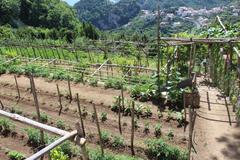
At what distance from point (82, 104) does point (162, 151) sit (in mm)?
4208

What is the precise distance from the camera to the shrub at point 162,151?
8602 millimetres

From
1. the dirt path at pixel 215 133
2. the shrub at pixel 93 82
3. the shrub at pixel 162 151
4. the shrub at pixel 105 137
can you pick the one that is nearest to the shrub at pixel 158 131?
the shrub at pixel 162 151

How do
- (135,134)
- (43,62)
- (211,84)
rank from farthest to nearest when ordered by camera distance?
(43,62)
(211,84)
(135,134)

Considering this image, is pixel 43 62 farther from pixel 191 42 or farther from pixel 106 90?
pixel 191 42

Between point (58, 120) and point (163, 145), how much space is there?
3.75 meters

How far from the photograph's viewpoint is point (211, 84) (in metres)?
12.7

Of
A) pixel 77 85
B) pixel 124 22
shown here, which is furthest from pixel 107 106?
pixel 124 22

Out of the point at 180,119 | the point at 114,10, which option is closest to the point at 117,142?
the point at 180,119

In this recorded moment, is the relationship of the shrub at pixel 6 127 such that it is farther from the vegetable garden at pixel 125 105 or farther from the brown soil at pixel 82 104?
the brown soil at pixel 82 104

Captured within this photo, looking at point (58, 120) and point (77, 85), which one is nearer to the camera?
point (58, 120)

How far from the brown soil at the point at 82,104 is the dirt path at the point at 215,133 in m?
0.52

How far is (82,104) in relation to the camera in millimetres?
12125

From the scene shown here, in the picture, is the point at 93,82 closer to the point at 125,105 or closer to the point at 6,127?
the point at 125,105

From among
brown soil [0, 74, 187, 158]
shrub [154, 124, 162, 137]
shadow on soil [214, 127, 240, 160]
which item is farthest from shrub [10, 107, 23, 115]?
shadow on soil [214, 127, 240, 160]
